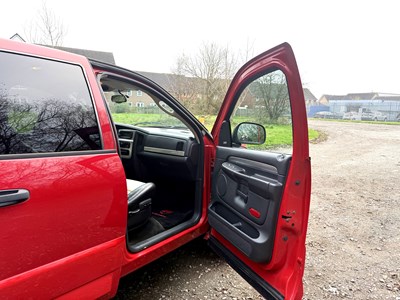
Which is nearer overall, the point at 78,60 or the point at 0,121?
the point at 0,121

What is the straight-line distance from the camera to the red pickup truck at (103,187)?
1263mm

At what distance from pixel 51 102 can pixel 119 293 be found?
5.41 ft

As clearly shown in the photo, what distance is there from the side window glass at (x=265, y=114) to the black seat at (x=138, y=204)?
912 millimetres

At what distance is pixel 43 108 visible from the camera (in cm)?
142

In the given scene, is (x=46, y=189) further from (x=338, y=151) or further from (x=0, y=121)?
(x=338, y=151)

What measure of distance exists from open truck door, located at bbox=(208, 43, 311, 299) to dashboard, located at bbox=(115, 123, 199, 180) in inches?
15.2

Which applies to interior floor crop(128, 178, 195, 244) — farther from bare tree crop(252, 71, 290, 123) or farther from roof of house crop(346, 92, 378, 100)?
roof of house crop(346, 92, 378, 100)

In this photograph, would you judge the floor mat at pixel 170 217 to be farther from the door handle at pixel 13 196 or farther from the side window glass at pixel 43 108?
the door handle at pixel 13 196

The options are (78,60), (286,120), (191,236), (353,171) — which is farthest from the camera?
(353,171)

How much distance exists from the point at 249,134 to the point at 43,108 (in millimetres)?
1571

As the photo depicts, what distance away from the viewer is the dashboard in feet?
8.75

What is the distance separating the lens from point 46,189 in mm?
1270

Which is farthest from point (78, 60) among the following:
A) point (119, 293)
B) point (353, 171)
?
point (353, 171)

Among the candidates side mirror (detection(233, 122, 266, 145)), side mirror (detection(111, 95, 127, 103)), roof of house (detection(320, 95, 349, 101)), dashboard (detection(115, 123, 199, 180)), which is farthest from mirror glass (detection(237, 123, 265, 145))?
roof of house (detection(320, 95, 349, 101))
